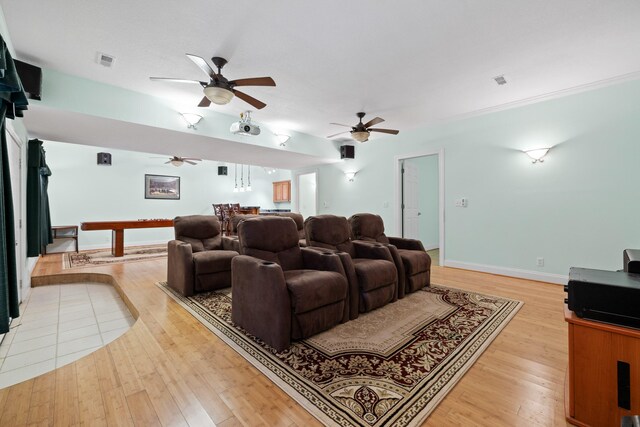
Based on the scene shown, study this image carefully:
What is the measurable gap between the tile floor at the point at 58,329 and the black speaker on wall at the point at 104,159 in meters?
4.13

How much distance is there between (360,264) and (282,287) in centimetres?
107

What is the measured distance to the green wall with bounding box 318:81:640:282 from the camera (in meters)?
3.41

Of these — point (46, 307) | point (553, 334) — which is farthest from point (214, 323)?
point (553, 334)

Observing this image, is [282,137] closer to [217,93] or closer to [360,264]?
[217,93]

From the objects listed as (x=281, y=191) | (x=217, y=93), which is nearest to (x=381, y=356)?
(x=217, y=93)

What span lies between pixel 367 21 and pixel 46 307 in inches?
187

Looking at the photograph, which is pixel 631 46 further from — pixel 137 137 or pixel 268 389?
pixel 137 137

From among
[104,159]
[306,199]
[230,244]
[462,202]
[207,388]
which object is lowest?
[207,388]

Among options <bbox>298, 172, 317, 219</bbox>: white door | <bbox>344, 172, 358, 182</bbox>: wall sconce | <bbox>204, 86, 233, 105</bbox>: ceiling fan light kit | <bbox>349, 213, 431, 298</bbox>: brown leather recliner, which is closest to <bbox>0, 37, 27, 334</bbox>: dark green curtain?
<bbox>204, 86, 233, 105</bbox>: ceiling fan light kit

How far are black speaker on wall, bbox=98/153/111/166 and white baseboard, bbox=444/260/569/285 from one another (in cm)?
844

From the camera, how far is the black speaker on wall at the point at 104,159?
22.9 feet

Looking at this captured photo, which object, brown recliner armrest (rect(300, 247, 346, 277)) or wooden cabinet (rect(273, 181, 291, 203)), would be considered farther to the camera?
wooden cabinet (rect(273, 181, 291, 203))

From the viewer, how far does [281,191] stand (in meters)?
10.8

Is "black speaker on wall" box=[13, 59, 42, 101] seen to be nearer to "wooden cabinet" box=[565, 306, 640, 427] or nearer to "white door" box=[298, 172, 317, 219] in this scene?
"wooden cabinet" box=[565, 306, 640, 427]
